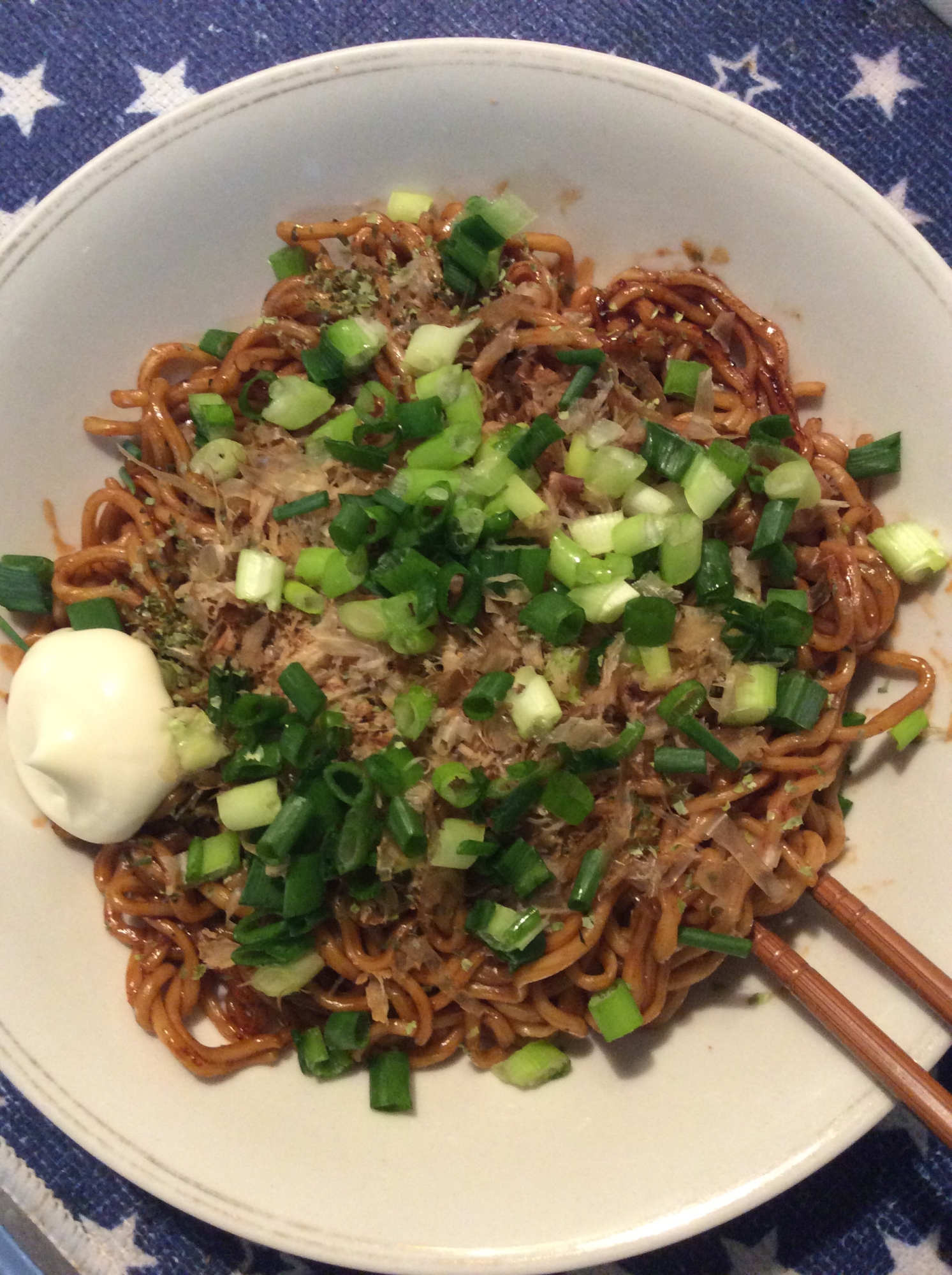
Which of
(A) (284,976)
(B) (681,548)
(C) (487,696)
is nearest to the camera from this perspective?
(C) (487,696)

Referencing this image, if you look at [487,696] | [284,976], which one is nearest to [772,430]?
[487,696]

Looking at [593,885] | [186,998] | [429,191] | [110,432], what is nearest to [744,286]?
[429,191]

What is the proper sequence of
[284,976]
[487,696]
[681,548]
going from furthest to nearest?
1. [284,976]
2. [681,548]
3. [487,696]

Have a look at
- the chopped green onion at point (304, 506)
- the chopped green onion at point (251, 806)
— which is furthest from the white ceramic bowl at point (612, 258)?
the chopped green onion at point (304, 506)

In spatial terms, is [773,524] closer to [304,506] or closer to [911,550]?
[911,550]

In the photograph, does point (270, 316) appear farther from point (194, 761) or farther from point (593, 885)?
point (593, 885)

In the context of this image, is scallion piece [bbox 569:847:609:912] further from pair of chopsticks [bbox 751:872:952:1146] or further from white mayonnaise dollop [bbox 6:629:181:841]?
white mayonnaise dollop [bbox 6:629:181:841]
